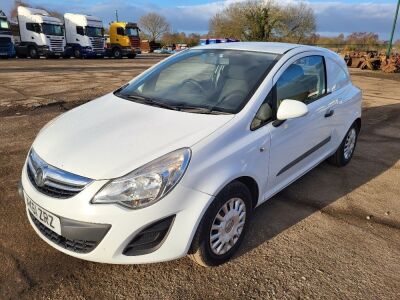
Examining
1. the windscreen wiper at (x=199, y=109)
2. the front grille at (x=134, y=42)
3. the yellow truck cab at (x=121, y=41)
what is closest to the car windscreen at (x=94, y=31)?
the yellow truck cab at (x=121, y=41)

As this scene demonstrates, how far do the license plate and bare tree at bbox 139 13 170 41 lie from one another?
7694cm

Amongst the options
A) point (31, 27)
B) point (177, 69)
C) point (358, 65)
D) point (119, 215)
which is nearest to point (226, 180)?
point (119, 215)

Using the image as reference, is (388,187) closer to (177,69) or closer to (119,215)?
(177,69)

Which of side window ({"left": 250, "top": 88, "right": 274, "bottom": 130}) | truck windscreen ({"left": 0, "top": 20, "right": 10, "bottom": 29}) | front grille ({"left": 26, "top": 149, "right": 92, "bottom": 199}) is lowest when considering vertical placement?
front grille ({"left": 26, "top": 149, "right": 92, "bottom": 199})

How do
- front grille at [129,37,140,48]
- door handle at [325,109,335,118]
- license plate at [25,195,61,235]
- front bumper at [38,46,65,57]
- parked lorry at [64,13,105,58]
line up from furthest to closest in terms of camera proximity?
front grille at [129,37,140,48]
parked lorry at [64,13,105,58]
front bumper at [38,46,65,57]
door handle at [325,109,335,118]
license plate at [25,195,61,235]

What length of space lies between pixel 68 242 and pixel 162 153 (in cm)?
86

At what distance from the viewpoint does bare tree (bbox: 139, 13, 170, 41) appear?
75562 mm

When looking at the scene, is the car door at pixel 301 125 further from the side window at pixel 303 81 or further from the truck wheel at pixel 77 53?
the truck wheel at pixel 77 53

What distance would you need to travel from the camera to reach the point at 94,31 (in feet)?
95.3

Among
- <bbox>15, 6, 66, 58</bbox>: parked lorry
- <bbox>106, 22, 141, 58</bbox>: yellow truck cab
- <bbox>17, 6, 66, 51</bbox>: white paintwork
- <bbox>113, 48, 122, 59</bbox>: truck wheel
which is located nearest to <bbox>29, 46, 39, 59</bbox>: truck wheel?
<bbox>15, 6, 66, 58</bbox>: parked lorry

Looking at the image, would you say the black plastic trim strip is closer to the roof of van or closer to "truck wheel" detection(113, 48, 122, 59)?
the roof of van

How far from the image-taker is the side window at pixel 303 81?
3188 millimetres

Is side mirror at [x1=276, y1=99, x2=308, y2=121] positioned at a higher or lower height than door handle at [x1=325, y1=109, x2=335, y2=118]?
higher

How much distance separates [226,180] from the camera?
2.44m
